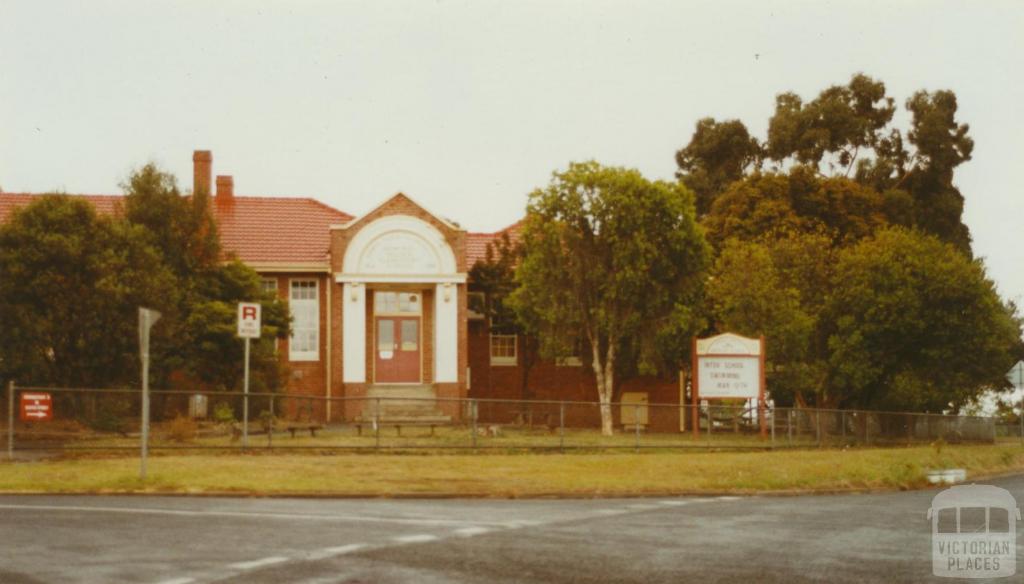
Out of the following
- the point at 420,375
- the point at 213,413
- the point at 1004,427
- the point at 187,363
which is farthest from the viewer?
the point at 1004,427

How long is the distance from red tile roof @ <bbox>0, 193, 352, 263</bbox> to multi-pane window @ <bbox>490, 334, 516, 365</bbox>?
262 inches

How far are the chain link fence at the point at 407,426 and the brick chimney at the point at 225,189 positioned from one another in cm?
1215

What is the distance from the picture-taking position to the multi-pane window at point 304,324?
48.1 m

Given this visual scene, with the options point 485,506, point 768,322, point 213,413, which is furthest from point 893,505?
point 768,322

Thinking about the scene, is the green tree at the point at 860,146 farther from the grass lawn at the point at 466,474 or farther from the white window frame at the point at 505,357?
the grass lawn at the point at 466,474

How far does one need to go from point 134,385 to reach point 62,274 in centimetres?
→ 324

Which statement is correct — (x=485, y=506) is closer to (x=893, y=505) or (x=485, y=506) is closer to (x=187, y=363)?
(x=893, y=505)

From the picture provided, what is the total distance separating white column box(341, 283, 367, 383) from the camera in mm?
45906

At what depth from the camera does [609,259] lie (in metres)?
44.6

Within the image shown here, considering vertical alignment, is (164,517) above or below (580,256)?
below

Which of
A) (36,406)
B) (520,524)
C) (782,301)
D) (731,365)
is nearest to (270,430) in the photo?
(36,406)

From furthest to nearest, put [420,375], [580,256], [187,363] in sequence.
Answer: [420,375] → [580,256] → [187,363]

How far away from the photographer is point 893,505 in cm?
2194

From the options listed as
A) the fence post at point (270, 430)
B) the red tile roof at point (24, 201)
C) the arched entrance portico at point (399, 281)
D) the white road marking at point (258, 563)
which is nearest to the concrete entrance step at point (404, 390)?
the arched entrance portico at point (399, 281)
